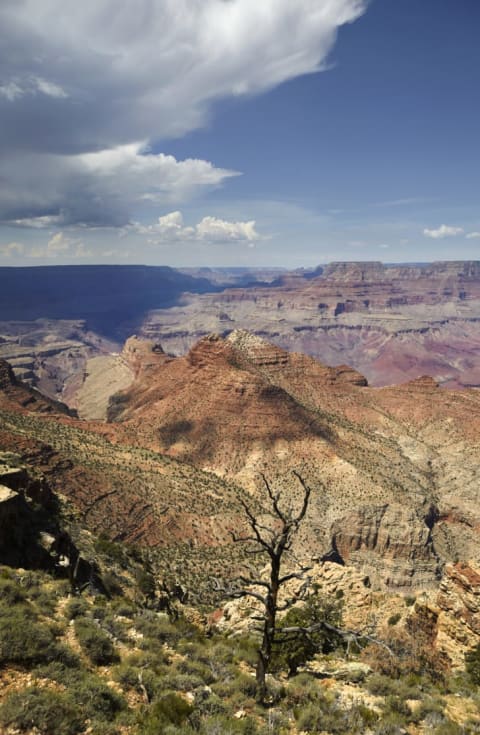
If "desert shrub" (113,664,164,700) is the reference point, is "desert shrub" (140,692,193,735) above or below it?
above

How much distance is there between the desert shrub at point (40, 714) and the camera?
30.5 ft

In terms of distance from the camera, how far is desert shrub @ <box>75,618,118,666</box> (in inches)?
551

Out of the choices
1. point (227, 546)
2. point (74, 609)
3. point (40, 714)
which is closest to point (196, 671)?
point (74, 609)

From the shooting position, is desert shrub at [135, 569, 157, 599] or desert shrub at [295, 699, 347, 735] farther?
desert shrub at [135, 569, 157, 599]

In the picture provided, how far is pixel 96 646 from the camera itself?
14211mm

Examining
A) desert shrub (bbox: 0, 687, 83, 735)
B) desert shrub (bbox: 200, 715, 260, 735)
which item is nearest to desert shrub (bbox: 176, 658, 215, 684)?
desert shrub (bbox: 200, 715, 260, 735)

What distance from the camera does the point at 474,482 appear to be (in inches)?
3108

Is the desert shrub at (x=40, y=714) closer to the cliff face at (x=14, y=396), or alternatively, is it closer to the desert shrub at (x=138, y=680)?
the desert shrub at (x=138, y=680)

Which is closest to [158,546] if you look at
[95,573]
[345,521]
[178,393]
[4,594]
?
[95,573]

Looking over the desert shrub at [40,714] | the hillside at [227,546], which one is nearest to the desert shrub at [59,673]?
the hillside at [227,546]

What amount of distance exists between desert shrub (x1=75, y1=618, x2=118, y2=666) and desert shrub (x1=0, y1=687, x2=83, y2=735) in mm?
4027

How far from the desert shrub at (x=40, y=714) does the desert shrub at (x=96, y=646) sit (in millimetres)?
4027

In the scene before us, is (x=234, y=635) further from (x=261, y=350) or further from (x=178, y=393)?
(x=261, y=350)

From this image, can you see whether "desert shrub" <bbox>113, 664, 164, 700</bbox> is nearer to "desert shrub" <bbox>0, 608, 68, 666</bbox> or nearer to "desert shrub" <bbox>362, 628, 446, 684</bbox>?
"desert shrub" <bbox>0, 608, 68, 666</bbox>
